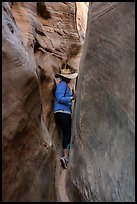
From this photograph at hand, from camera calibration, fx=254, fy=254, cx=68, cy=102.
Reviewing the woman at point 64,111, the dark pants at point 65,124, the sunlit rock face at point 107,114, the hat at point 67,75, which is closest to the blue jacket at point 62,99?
the woman at point 64,111

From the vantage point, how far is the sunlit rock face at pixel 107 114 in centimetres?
251

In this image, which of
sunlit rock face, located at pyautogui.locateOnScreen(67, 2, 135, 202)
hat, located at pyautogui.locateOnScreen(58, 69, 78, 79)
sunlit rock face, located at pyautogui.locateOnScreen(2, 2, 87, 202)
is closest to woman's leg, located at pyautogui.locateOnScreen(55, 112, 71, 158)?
hat, located at pyautogui.locateOnScreen(58, 69, 78, 79)

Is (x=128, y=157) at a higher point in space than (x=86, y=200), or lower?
higher

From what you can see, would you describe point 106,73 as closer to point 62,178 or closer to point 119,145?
point 119,145

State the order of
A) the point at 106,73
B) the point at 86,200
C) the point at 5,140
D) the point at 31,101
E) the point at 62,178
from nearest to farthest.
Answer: the point at 5,140 → the point at 31,101 → the point at 106,73 → the point at 86,200 → the point at 62,178

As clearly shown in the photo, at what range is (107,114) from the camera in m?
2.99

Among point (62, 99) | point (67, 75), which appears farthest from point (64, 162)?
point (67, 75)

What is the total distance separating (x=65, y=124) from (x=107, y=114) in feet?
8.03

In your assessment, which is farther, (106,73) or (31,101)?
(106,73)

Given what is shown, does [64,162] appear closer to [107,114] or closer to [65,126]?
[65,126]

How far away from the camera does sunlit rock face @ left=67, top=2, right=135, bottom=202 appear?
2.51m

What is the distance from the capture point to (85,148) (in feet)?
11.8

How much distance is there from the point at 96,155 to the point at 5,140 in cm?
137

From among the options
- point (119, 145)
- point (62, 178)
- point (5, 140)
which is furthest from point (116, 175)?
point (62, 178)
